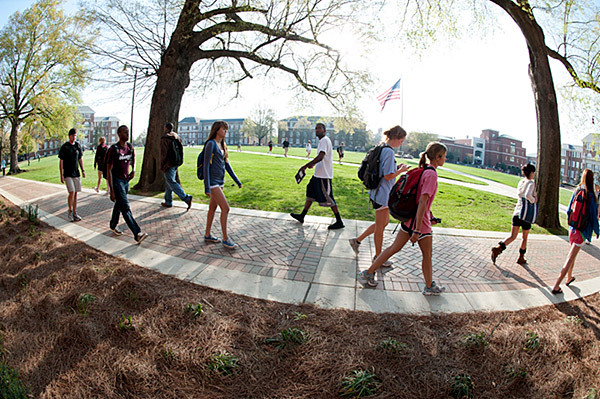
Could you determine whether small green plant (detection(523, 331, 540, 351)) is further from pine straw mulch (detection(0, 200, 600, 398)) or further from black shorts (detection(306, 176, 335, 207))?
black shorts (detection(306, 176, 335, 207))

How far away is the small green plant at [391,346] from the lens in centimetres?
255

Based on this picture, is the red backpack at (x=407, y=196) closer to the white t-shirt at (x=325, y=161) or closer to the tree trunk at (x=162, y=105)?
the white t-shirt at (x=325, y=161)

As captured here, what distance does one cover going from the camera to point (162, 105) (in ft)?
32.4

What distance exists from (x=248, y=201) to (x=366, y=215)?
330 cm

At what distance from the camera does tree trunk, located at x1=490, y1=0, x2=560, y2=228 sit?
8.37 meters

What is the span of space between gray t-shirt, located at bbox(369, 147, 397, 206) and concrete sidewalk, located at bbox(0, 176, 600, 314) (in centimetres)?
104

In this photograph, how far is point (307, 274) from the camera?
161 inches

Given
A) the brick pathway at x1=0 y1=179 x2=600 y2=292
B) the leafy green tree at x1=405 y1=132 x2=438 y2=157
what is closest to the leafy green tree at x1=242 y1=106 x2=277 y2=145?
the leafy green tree at x1=405 y1=132 x2=438 y2=157

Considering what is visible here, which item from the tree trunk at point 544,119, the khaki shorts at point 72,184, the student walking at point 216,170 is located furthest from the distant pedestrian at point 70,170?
the tree trunk at point 544,119

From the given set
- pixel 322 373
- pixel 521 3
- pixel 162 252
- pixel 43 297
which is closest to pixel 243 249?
pixel 162 252

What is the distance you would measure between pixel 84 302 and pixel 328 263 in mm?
2922

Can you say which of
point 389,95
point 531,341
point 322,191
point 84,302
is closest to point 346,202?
point 322,191

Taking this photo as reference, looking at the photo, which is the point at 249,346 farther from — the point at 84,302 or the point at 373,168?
the point at 373,168

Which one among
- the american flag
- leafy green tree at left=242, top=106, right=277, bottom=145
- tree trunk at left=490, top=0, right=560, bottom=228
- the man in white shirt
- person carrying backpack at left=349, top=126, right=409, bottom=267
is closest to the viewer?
person carrying backpack at left=349, top=126, right=409, bottom=267
